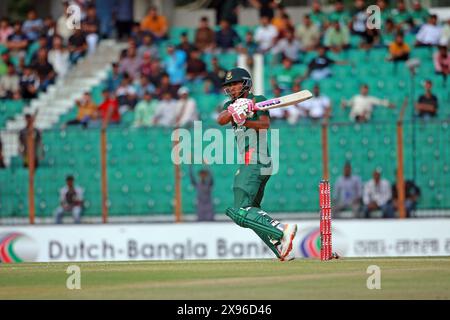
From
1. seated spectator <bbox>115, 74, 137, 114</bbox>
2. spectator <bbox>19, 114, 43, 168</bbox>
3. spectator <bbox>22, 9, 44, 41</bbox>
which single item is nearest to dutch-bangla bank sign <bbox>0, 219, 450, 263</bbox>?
spectator <bbox>19, 114, 43, 168</bbox>

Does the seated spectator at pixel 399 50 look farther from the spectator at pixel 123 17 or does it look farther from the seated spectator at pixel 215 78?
the spectator at pixel 123 17

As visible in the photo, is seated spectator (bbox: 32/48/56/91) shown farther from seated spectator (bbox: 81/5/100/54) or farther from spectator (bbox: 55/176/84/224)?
spectator (bbox: 55/176/84/224)

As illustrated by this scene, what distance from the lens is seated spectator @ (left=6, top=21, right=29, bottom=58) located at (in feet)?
90.1

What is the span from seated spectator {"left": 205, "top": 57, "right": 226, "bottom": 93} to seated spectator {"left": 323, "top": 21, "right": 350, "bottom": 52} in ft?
7.66

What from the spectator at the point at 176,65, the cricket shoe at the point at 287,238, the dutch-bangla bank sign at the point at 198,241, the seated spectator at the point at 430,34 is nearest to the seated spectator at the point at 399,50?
the seated spectator at the point at 430,34

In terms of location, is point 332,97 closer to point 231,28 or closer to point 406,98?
point 406,98

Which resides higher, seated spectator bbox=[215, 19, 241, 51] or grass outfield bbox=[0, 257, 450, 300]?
seated spectator bbox=[215, 19, 241, 51]

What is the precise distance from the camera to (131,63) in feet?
84.2

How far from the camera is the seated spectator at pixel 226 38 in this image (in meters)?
25.8

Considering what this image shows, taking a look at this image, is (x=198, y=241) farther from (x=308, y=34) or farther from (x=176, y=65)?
(x=308, y=34)

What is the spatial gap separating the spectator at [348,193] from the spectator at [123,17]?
9.28 meters

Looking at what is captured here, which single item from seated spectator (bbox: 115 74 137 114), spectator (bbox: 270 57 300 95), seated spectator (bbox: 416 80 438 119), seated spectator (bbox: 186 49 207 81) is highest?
seated spectator (bbox: 186 49 207 81)

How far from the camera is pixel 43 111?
25.5m

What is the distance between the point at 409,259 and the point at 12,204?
890cm
